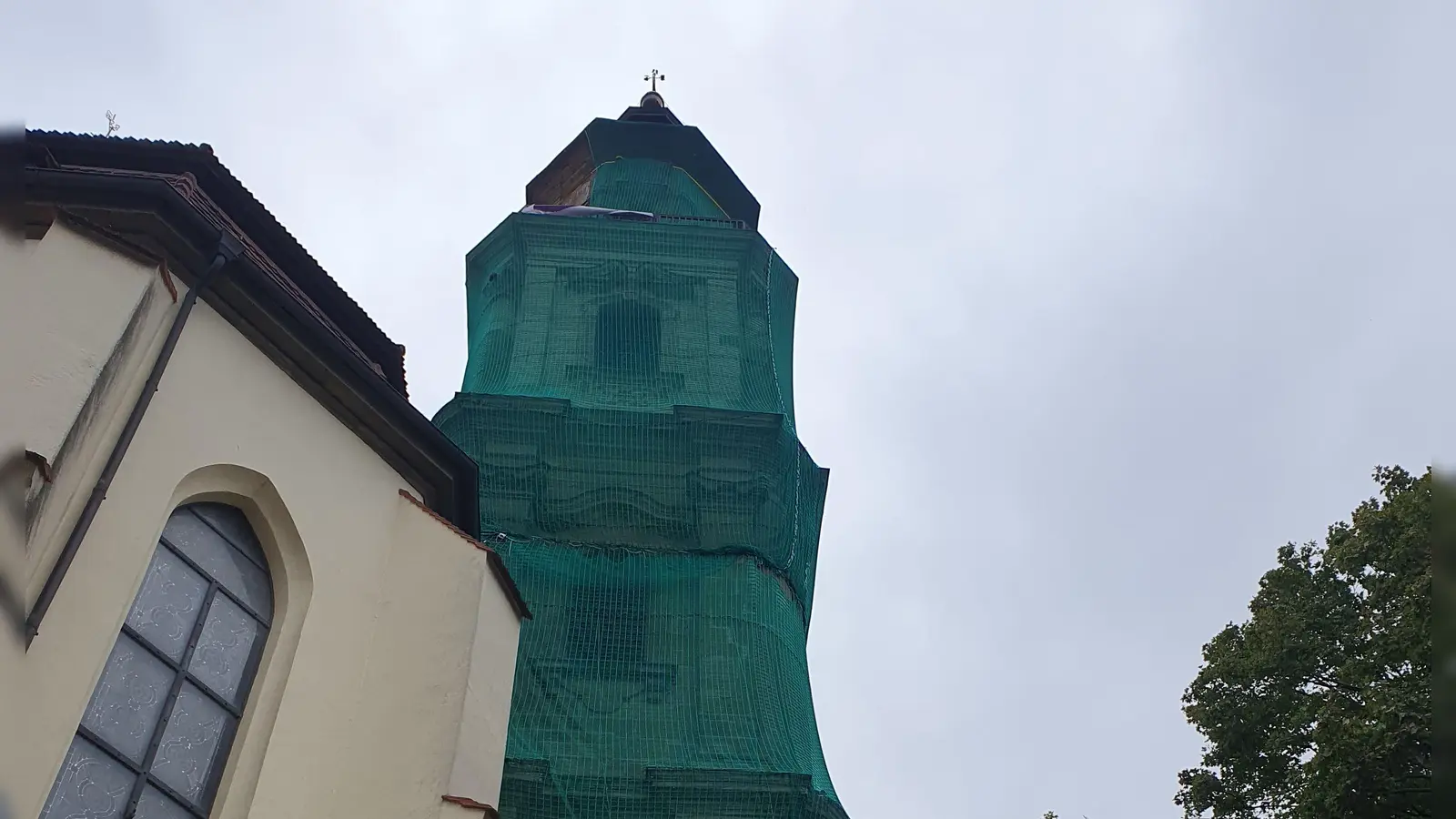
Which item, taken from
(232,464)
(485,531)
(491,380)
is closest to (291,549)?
(232,464)

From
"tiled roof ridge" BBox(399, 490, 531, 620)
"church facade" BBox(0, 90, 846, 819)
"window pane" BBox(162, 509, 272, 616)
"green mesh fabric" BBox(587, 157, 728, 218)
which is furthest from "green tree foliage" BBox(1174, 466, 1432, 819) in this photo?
"green mesh fabric" BBox(587, 157, 728, 218)

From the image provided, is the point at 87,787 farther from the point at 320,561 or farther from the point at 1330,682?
the point at 1330,682

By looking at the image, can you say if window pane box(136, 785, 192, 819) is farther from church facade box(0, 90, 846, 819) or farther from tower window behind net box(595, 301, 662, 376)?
tower window behind net box(595, 301, 662, 376)

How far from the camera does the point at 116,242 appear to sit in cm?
671

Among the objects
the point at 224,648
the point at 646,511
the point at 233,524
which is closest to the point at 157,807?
the point at 224,648

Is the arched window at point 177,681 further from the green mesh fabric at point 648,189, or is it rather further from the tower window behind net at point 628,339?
the green mesh fabric at point 648,189

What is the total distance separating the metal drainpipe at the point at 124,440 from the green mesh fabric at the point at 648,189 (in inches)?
587

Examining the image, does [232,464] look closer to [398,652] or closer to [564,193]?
[398,652]

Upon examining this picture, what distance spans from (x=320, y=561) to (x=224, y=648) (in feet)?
2.95

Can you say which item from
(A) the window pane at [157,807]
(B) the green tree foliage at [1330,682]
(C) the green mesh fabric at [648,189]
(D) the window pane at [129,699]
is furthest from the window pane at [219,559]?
(C) the green mesh fabric at [648,189]

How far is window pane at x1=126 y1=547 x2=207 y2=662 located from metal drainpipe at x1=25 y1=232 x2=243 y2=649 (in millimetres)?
666

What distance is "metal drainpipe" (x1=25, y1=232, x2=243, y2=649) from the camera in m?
5.79

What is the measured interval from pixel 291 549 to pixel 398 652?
949mm

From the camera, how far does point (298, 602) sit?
7.70 meters
